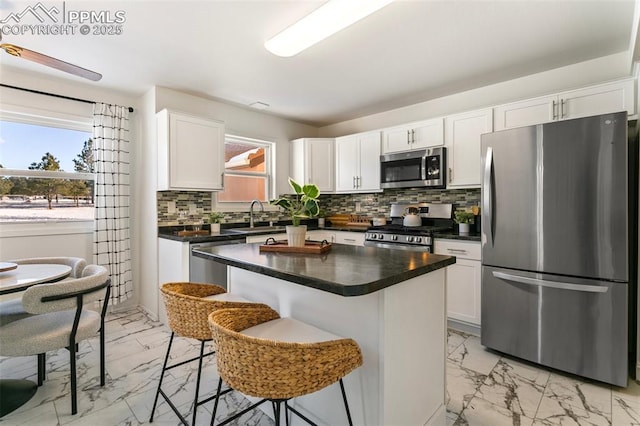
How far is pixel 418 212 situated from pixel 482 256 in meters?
1.34

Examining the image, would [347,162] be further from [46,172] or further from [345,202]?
[46,172]

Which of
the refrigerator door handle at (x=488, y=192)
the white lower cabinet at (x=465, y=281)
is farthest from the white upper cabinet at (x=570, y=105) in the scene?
the white lower cabinet at (x=465, y=281)

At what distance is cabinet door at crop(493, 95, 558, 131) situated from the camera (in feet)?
9.17

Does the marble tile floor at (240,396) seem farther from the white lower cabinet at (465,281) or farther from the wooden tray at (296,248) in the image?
the wooden tray at (296,248)

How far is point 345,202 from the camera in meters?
4.90

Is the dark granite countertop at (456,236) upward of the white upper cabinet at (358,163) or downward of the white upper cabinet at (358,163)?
downward

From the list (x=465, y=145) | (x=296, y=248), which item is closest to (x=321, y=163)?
(x=465, y=145)

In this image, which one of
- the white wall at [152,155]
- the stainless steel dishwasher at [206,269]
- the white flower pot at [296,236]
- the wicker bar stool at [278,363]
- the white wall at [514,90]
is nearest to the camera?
the wicker bar stool at [278,363]

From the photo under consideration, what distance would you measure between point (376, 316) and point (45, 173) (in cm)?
369

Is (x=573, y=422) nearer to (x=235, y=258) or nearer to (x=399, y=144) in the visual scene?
(x=235, y=258)

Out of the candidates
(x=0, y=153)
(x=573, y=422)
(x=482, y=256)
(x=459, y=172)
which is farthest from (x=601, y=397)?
(x=0, y=153)

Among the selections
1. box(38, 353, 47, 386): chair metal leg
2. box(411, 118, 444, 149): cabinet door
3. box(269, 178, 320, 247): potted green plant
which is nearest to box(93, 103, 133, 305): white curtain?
box(38, 353, 47, 386): chair metal leg

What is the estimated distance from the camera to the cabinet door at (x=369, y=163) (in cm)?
407

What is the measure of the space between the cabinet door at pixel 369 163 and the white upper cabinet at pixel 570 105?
1.41m
